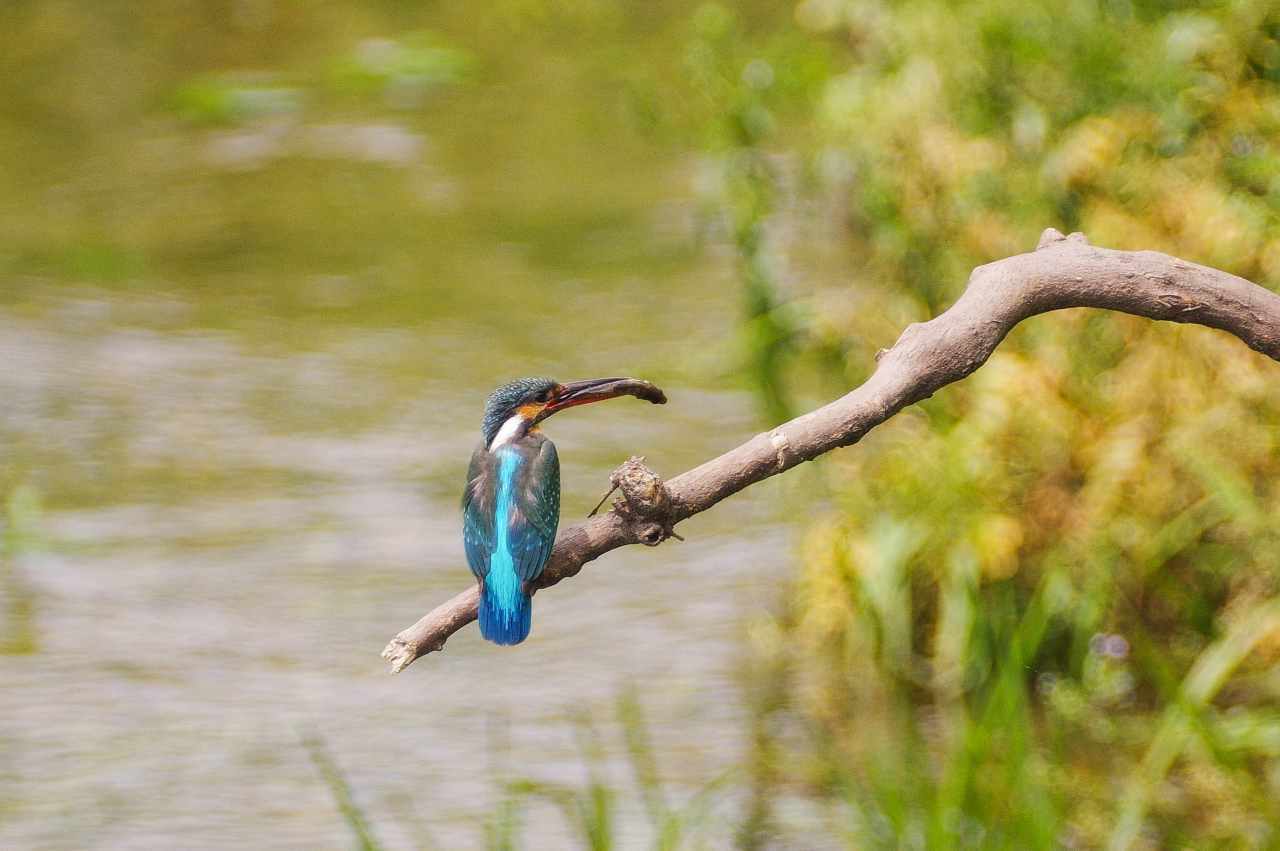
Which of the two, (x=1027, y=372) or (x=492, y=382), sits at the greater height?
(x=492, y=382)

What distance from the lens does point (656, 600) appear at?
4.00 meters

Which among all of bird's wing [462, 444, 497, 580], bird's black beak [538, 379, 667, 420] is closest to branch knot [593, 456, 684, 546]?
bird's black beak [538, 379, 667, 420]

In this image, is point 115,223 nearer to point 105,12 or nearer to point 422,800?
point 105,12

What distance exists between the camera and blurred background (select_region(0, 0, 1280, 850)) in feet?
10.5

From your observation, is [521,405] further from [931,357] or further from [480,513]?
[931,357]

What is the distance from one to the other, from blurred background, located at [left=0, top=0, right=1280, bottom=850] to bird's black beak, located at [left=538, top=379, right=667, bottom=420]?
0.82 metres

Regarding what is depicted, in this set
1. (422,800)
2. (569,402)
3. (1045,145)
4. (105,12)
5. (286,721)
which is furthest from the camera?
(105,12)

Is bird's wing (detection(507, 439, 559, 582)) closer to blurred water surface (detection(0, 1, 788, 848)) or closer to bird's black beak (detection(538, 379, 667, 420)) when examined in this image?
bird's black beak (detection(538, 379, 667, 420))

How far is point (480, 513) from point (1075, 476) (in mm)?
1946

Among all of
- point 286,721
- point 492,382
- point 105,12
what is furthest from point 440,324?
point 105,12

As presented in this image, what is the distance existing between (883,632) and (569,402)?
193 centimetres

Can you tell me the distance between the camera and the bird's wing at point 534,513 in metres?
1.65

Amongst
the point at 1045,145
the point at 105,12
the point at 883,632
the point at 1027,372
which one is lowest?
the point at 883,632

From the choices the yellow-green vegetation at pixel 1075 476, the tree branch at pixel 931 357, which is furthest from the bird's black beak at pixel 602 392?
the yellow-green vegetation at pixel 1075 476
